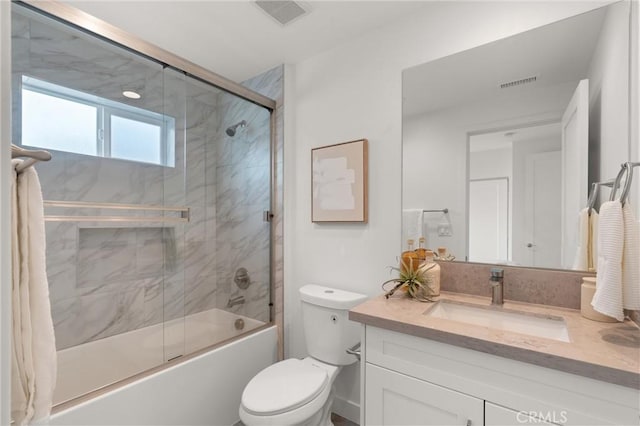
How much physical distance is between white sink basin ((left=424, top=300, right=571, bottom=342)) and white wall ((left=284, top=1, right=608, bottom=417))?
0.44m

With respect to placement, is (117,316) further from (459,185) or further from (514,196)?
(514,196)

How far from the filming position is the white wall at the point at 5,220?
14.5 inches

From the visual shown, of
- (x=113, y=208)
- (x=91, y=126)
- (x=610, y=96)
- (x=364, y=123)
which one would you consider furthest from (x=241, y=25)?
(x=610, y=96)

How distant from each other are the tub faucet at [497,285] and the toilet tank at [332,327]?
0.66 metres

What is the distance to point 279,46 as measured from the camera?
1.98 metres

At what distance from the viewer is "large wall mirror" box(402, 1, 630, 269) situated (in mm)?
1218

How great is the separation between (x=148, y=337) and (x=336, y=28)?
225 centimetres

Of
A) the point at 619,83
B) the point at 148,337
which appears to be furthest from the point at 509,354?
the point at 148,337

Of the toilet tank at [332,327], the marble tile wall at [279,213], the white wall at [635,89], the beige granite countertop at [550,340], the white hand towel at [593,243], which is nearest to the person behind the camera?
the beige granite countertop at [550,340]

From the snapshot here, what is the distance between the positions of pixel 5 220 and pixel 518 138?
1.68 m

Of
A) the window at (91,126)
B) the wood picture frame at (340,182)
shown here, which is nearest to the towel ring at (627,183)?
the wood picture frame at (340,182)

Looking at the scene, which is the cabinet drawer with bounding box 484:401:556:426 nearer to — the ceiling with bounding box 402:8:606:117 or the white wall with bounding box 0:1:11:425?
the white wall with bounding box 0:1:11:425

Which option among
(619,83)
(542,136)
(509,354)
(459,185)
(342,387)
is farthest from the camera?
(342,387)
